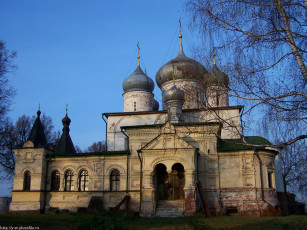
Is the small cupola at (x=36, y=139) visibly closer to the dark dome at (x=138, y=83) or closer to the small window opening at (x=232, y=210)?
the dark dome at (x=138, y=83)

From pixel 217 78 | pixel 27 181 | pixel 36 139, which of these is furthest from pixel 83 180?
pixel 217 78

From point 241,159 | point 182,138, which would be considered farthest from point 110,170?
point 241,159

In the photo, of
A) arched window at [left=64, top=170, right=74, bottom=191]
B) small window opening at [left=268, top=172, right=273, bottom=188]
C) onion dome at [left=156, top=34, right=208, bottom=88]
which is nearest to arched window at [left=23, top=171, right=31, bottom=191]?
arched window at [left=64, top=170, right=74, bottom=191]

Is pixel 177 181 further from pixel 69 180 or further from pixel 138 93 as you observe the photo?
pixel 138 93

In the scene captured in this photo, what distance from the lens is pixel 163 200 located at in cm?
1723

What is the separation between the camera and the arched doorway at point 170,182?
688 inches

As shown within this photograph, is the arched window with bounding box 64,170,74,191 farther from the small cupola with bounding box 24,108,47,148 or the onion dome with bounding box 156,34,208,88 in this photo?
the onion dome with bounding box 156,34,208,88

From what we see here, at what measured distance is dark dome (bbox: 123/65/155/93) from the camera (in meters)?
26.5

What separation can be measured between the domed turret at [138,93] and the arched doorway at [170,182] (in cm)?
888

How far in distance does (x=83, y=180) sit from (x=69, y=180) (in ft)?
2.87

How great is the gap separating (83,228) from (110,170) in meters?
10.4

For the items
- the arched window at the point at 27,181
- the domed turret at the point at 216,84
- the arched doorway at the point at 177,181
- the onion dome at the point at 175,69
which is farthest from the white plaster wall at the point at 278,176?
the arched window at the point at 27,181

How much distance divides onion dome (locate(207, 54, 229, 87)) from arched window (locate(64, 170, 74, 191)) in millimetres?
13131

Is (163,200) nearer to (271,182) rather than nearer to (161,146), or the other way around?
(161,146)
